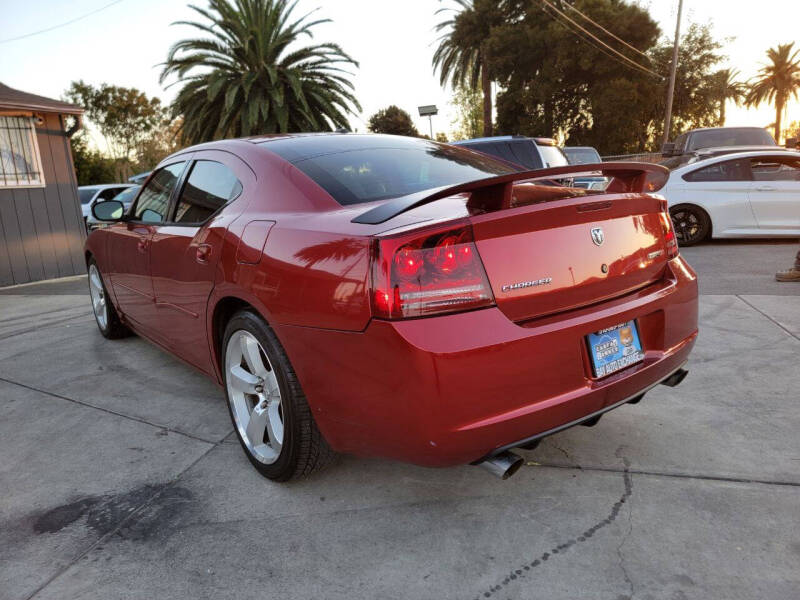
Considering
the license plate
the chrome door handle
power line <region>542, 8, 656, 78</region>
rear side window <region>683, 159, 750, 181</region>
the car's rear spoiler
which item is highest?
power line <region>542, 8, 656, 78</region>

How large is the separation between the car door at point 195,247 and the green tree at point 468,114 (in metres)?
42.7

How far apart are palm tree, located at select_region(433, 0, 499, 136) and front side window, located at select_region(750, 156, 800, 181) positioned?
85.9 feet

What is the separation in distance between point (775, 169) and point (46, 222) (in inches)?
450

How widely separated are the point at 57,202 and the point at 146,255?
8.46 m

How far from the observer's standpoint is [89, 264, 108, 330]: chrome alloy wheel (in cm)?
517

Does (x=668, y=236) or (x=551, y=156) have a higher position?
(x=551, y=156)

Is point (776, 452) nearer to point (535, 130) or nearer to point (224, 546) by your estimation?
point (224, 546)

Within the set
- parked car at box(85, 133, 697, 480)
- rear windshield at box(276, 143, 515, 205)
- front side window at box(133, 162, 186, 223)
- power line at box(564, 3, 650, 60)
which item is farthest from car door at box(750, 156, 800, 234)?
power line at box(564, 3, 650, 60)

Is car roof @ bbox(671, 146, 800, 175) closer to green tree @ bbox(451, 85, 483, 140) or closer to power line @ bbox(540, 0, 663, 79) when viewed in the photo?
power line @ bbox(540, 0, 663, 79)

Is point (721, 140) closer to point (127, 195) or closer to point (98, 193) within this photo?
point (127, 195)

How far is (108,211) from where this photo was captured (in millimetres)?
4523

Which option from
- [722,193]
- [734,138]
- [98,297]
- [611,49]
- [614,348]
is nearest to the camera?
[614,348]

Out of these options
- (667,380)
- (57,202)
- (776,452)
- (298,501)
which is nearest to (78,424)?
(298,501)

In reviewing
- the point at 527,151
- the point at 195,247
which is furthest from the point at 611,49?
the point at 195,247
